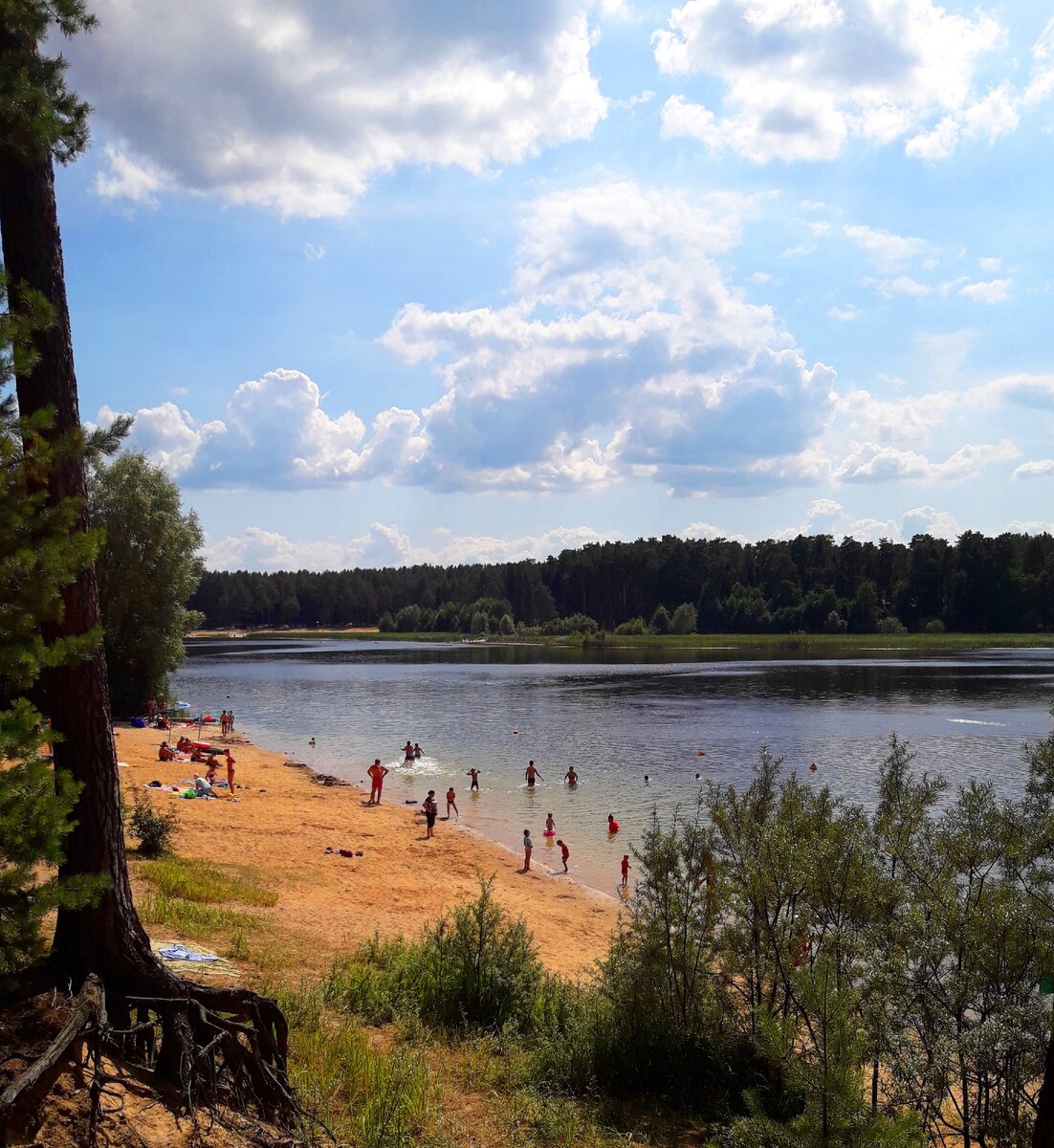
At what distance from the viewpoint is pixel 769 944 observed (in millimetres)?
9695

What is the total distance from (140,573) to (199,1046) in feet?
132

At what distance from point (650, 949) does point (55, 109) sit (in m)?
10.4

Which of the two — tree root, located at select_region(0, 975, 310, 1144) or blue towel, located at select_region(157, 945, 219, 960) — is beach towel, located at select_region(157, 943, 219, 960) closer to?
blue towel, located at select_region(157, 945, 219, 960)

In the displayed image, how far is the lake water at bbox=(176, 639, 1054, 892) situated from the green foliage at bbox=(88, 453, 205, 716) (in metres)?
6.94

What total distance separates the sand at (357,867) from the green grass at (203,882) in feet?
1.57

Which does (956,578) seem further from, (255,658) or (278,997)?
(278,997)

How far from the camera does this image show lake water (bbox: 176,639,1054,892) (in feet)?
104

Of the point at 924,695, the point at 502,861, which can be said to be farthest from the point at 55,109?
the point at 924,695

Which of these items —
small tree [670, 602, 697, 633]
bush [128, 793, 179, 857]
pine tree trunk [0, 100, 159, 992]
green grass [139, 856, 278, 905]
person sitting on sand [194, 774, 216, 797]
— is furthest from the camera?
small tree [670, 602, 697, 633]

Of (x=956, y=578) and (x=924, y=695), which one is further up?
(x=956, y=578)

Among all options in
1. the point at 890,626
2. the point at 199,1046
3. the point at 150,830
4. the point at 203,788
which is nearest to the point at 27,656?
the point at 199,1046

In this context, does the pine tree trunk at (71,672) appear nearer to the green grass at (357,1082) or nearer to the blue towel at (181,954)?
the green grass at (357,1082)

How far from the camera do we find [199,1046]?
6.11 meters

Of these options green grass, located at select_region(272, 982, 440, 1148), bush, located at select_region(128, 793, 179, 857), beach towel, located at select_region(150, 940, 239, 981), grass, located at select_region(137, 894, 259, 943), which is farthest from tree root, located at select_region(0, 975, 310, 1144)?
bush, located at select_region(128, 793, 179, 857)
